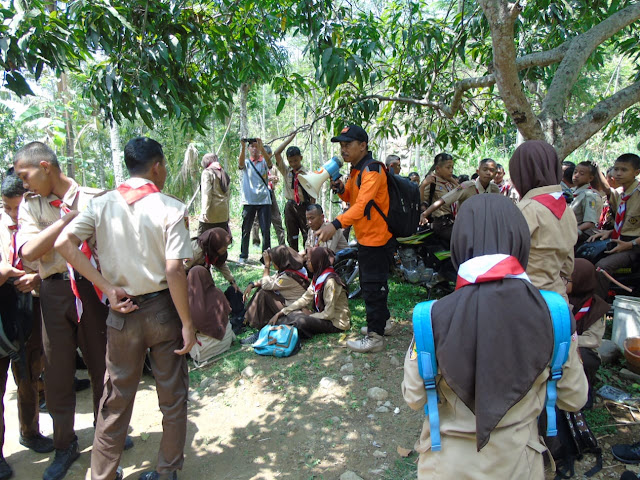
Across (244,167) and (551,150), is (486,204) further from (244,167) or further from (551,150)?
(244,167)

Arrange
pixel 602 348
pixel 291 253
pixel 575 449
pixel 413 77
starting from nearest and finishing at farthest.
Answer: pixel 575 449
pixel 602 348
pixel 291 253
pixel 413 77

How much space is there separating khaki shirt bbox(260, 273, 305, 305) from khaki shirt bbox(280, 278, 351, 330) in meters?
0.27

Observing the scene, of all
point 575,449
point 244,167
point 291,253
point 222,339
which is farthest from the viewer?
point 244,167

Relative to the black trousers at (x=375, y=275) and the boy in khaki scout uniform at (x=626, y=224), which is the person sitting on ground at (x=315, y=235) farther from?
the boy in khaki scout uniform at (x=626, y=224)

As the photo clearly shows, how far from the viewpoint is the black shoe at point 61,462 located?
9.08 feet

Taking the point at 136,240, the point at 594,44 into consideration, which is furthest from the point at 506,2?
the point at 136,240

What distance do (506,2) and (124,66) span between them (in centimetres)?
292

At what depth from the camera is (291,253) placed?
510 centimetres

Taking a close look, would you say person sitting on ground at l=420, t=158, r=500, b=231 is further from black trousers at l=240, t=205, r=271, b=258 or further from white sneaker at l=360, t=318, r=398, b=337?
black trousers at l=240, t=205, r=271, b=258

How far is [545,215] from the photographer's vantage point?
2293 millimetres

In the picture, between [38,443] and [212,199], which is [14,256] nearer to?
[38,443]

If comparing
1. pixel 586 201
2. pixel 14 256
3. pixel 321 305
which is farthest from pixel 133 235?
pixel 586 201

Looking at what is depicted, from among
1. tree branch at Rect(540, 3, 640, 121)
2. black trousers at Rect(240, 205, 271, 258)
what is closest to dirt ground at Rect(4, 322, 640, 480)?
Answer: tree branch at Rect(540, 3, 640, 121)

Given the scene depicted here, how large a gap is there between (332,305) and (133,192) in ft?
8.81
